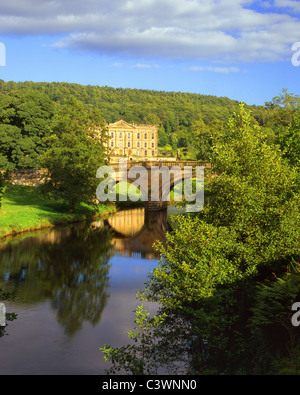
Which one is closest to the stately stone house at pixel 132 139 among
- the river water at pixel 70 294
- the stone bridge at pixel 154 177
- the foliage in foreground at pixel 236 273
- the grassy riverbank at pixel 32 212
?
the stone bridge at pixel 154 177

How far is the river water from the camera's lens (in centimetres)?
2206

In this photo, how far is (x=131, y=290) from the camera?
3294 centimetres

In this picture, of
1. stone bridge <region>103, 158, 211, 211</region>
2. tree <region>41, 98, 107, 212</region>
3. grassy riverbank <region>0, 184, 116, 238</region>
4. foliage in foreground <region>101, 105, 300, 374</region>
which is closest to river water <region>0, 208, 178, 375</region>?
grassy riverbank <region>0, 184, 116, 238</region>

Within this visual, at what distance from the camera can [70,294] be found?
105 ft

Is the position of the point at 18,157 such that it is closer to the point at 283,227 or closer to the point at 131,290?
the point at 131,290

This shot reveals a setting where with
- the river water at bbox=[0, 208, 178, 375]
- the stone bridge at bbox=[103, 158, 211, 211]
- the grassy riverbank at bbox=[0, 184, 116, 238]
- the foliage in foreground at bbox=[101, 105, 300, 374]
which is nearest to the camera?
the foliage in foreground at bbox=[101, 105, 300, 374]

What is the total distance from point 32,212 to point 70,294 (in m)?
27.6

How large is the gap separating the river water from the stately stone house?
390ft

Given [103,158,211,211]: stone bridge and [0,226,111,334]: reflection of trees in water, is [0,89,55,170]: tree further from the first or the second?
[0,226,111,334]: reflection of trees in water

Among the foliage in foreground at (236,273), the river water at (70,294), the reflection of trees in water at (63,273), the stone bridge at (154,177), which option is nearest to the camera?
the foliage in foreground at (236,273)

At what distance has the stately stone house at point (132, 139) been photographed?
17450cm

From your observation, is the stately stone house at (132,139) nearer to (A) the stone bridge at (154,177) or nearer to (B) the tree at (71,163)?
(A) the stone bridge at (154,177)

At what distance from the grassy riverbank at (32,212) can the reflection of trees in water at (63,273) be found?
112 inches

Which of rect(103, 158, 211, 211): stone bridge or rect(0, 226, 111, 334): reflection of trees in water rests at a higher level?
rect(103, 158, 211, 211): stone bridge
